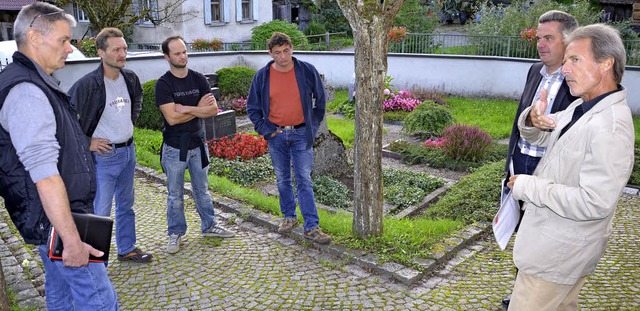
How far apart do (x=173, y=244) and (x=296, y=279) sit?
146 centimetres

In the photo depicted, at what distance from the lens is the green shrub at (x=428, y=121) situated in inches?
436

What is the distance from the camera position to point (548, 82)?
4293 mm

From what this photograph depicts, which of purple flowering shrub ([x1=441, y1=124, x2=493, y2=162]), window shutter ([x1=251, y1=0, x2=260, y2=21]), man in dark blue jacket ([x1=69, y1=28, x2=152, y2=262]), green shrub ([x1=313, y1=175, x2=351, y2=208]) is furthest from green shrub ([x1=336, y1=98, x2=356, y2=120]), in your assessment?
window shutter ([x1=251, y1=0, x2=260, y2=21])

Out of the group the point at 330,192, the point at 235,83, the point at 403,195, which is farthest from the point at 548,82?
the point at 235,83

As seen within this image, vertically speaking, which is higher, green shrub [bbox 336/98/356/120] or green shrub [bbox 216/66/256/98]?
green shrub [bbox 216/66/256/98]

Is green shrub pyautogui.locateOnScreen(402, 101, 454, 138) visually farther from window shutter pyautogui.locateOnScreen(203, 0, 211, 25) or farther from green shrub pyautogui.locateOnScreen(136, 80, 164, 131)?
window shutter pyautogui.locateOnScreen(203, 0, 211, 25)

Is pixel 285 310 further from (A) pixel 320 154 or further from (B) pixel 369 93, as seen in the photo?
(A) pixel 320 154

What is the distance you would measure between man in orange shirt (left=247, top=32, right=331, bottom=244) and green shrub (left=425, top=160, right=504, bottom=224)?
188cm

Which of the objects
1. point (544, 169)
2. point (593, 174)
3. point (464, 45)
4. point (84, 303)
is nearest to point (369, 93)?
point (544, 169)

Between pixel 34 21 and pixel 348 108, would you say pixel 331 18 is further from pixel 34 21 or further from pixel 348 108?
pixel 34 21

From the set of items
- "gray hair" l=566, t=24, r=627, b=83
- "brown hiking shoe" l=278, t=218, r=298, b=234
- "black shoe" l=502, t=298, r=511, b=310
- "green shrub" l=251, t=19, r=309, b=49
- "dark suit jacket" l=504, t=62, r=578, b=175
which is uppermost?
"green shrub" l=251, t=19, r=309, b=49

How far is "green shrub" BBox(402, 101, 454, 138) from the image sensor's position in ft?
36.4

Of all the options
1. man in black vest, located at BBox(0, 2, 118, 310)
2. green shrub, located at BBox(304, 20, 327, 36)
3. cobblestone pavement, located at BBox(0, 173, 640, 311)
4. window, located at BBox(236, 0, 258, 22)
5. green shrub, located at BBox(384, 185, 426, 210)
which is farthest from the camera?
green shrub, located at BBox(304, 20, 327, 36)

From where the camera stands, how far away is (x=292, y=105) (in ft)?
18.6
